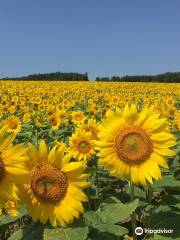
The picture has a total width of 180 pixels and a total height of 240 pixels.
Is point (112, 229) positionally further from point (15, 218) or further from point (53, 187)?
point (15, 218)

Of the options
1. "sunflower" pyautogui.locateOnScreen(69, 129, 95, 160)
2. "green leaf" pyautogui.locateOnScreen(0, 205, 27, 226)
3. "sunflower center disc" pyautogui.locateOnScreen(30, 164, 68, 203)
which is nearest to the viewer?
"sunflower center disc" pyautogui.locateOnScreen(30, 164, 68, 203)

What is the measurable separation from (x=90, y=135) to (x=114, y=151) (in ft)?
5.79

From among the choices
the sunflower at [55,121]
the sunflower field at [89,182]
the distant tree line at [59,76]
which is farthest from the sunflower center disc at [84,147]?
the distant tree line at [59,76]

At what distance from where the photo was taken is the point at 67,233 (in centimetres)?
278

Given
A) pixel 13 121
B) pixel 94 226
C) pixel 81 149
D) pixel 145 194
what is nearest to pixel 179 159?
pixel 145 194

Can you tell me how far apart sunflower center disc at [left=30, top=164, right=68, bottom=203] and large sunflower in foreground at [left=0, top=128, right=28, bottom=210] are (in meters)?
0.25

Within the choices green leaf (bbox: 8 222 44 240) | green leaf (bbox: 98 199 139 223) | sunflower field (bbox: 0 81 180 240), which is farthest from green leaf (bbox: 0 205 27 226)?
green leaf (bbox: 98 199 139 223)

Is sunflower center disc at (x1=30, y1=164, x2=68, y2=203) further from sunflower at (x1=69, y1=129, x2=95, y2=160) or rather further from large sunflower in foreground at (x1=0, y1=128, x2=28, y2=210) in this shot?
sunflower at (x1=69, y1=129, x2=95, y2=160)

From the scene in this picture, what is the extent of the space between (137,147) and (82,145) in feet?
5.70

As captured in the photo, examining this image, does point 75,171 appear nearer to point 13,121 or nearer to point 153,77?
point 13,121

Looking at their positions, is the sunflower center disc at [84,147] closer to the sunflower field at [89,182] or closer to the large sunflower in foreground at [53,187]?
the sunflower field at [89,182]

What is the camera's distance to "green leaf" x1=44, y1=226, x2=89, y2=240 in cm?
271

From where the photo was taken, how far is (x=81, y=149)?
4926mm

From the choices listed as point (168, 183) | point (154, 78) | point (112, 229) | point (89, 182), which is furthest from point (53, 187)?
point (154, 78)
